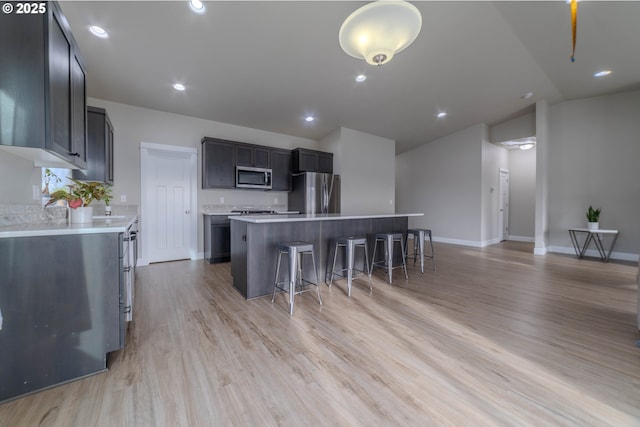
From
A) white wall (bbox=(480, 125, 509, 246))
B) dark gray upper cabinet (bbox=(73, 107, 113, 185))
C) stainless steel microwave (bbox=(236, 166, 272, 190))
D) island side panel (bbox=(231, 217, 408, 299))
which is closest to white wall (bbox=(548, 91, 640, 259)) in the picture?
white wall (bbox=(480, 125, 509, 246))

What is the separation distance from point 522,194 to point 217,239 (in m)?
8.65

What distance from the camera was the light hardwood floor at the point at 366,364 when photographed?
1.32 m

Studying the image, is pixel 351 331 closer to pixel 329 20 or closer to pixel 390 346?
pixel 390 346

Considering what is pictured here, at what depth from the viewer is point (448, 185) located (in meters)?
7.11

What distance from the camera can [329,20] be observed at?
2.80m

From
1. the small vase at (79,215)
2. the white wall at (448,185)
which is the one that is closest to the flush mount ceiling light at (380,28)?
the small vase at (79,215)

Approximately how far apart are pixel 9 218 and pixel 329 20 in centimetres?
338

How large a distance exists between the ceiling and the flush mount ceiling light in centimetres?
99

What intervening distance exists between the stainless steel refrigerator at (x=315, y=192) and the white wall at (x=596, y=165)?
16.8 feet

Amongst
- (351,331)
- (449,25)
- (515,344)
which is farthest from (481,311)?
(449,25)

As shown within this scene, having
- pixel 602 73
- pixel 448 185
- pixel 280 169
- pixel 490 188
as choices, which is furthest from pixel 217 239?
pixel 602 73

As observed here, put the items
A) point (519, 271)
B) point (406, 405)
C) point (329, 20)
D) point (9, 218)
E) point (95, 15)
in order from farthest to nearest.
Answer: point (519, 271) → point (329, 20) → point (95, 15) → point (9, 218) → point (406, 405)

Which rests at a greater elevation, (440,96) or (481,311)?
(440,96)

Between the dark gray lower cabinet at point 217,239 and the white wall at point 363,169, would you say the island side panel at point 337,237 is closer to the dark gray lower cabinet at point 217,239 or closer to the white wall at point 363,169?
the white wall at point 363,169
